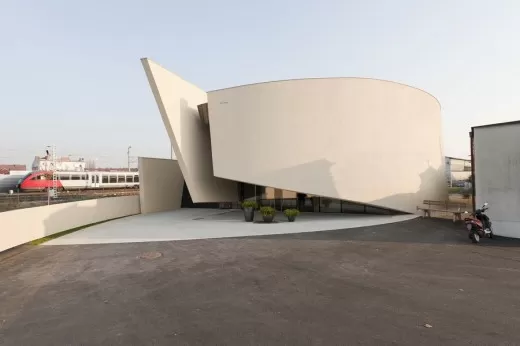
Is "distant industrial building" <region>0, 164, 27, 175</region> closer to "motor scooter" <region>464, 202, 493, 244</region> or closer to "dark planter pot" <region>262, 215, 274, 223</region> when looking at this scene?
"dark planter pot" <region>262, 215, 274, 223</region>

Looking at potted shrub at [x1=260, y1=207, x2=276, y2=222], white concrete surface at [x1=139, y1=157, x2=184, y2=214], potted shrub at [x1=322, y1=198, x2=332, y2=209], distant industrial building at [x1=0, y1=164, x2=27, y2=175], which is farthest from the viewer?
distant industrial building at [x1=0, y1=164, x2=27, y2=175]

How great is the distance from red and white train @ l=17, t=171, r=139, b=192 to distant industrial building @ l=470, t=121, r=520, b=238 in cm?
3665

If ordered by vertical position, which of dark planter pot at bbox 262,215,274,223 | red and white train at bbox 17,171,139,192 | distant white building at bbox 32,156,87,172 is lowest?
dark planter pot at bbox 262,215,274,223

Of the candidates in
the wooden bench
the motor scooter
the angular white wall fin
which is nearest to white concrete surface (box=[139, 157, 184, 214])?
the angular white wall fin

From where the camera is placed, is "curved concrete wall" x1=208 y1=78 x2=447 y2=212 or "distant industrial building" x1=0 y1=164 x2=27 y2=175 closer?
"curved concrete wall" x1=208 y1=78 x2=447 y2=212

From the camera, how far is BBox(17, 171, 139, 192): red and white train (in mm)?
33656

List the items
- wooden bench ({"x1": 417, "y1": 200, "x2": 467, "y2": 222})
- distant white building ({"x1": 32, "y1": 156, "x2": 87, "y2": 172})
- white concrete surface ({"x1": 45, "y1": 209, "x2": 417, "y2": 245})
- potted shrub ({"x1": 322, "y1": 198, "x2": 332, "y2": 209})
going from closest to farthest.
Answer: white concrete surface ({"x1": 45, "y1": 209, "x2": 417, "y2": 245})
wooden bench ({"x1": 417, "y1": 200, "x2": 467, "y2": 222})
potted shrub ({"x1": 322, "y1": 198, "x2": 332, "y2": 209})
distant white building ({"x1": 32, "y1": 156, "x2": 87, "y2": 172})

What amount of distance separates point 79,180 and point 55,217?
26017 millimetres

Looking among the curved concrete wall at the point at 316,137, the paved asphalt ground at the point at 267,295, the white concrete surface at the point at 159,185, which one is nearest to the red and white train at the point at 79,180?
the white concrete surface at the point at 159,185

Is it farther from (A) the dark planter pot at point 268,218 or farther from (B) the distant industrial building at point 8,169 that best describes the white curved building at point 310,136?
(B) the distant industrial building at point 8,169

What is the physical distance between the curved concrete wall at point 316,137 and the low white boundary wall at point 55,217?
7202 mm

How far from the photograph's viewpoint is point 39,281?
23.0 ft

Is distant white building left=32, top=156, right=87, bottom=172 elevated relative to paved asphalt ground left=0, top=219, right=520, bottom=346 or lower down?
elevated

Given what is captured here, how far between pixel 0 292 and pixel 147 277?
296 cm
